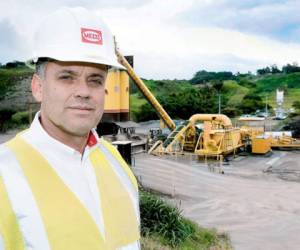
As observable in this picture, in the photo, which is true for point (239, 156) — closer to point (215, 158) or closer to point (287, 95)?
point (215, 158)

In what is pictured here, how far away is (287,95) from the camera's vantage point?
55.6 m

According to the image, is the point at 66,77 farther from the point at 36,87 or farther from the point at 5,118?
the point at 5,118

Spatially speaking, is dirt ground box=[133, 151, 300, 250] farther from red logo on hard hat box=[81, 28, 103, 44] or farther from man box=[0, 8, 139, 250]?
red logo on hard hat box=[81, 28, 103, 44]

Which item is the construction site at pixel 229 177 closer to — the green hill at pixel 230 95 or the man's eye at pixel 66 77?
the man's eye at pixel 66 77

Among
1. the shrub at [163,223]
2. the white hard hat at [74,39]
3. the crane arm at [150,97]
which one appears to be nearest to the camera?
the white hard hat at [74,39]

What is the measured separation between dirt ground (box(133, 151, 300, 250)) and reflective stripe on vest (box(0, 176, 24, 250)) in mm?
7852

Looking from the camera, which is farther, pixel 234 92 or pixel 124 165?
pixel 234 92

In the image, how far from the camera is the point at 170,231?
7.53m

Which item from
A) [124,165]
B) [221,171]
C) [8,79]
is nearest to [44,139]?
[124,165]

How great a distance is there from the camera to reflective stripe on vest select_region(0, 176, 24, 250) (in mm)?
1291

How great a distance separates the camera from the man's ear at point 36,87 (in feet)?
5.08

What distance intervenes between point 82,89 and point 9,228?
47cm

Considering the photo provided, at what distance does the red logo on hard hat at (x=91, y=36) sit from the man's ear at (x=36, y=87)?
0.65 ft

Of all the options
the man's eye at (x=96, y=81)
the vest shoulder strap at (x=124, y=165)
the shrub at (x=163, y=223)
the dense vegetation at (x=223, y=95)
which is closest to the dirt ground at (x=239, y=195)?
the shrub at (x=163, y=223)
